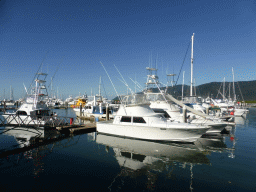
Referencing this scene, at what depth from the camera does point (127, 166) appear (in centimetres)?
1006

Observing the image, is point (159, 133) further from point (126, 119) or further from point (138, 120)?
point (126, 119)

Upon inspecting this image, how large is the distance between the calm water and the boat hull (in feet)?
2.07

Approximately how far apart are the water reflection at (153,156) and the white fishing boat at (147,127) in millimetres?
675

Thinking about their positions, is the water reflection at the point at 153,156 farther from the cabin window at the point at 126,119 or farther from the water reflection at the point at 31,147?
the water reflection at the point at 31,147

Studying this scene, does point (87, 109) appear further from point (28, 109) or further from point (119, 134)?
point (119, 134)

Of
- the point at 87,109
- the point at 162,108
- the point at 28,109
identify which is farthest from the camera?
the point at 87,109

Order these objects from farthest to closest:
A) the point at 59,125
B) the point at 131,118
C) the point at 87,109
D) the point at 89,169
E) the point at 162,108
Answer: the point at 87,109 → the point at 162,108 → the point at 59,125 → the point at 131,118 → the point at 89,169

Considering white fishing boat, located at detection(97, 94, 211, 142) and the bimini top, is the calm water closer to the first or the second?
white fishing boat, located at detection(97, 94, 211, 142)

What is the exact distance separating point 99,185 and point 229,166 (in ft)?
27.1

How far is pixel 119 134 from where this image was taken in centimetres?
1678

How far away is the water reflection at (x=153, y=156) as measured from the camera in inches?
358

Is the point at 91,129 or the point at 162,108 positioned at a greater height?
the point at 162,108

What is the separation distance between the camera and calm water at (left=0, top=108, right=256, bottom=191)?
7773 mm

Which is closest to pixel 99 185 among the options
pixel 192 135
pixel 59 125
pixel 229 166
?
pixel 229 166
